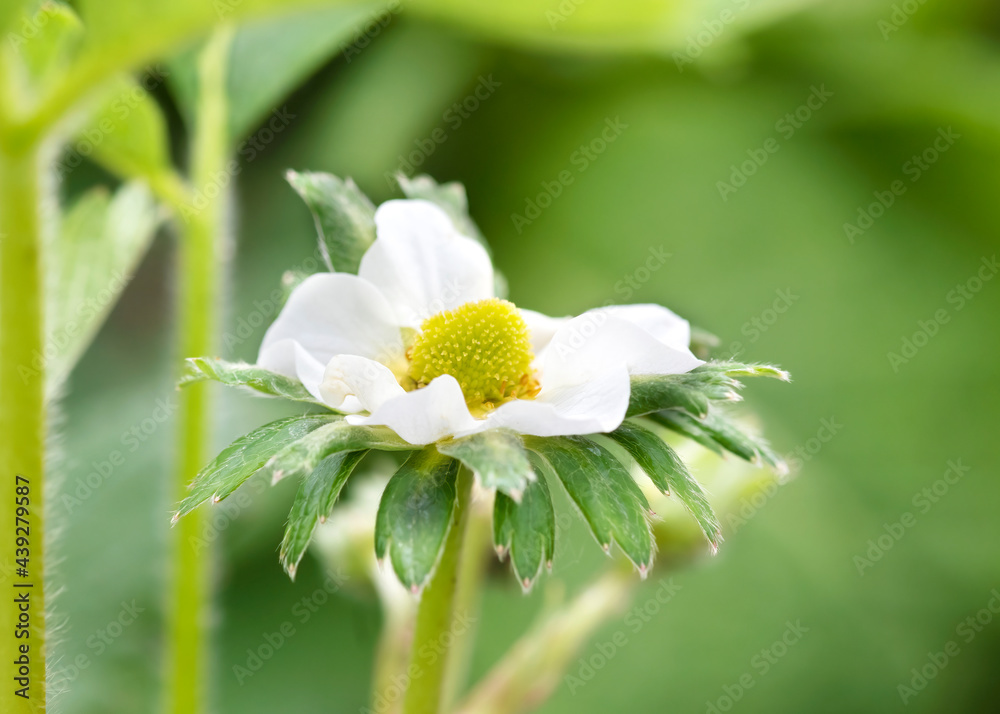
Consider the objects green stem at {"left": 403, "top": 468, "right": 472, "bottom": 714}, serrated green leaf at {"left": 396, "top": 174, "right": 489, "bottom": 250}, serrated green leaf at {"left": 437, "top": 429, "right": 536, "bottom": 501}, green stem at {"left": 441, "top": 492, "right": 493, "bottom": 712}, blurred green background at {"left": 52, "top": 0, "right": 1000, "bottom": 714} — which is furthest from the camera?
blurred green background at {"left": 52, "top": 0, "right": 1000, "bottom": 714}

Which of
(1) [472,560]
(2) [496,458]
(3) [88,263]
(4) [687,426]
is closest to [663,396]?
(4) [687,426]

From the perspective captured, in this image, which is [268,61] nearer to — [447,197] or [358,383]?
[447,197]

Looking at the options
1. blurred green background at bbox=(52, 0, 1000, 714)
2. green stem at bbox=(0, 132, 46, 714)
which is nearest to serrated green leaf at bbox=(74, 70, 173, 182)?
green stem at bbox=(0, 132, 46, 714)

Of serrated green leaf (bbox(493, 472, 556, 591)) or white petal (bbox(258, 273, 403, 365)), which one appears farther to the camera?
white petal (bbox(258, 273, 403, 365))

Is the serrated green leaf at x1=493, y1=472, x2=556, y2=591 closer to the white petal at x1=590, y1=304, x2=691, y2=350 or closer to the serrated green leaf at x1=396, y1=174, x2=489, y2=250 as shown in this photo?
the white petal at x1=590, y1=304, x2=691, y2=350

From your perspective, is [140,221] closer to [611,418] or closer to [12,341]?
[12,341]

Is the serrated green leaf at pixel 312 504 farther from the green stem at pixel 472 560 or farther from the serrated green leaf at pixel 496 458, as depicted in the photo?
the green stem at pixel 472 560

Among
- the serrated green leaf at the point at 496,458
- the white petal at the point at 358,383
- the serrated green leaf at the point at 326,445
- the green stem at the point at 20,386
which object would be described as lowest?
the green stem at the point at 20,386

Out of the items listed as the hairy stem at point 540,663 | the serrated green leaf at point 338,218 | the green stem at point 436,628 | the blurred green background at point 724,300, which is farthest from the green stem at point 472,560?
the blurred green background at point 724,300
